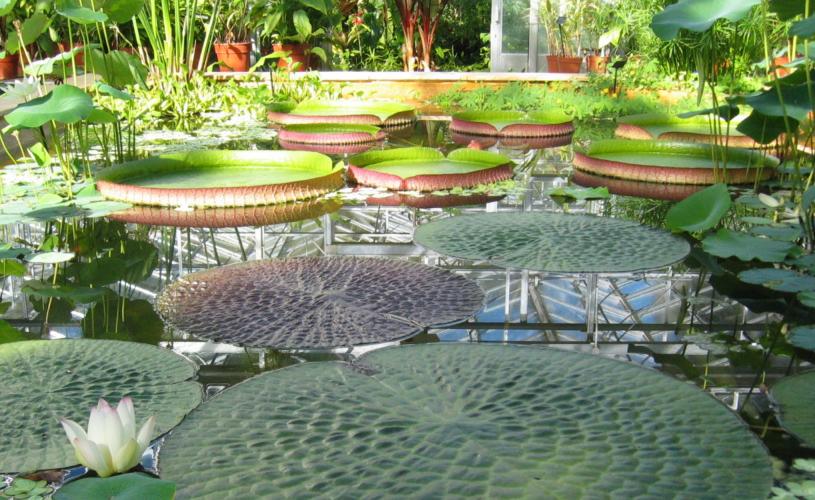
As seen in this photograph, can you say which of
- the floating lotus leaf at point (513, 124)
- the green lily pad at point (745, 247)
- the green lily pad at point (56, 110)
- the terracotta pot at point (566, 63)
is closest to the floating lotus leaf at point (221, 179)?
the green lily pad at point (56, 110)

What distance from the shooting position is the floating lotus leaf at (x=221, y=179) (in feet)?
11.1

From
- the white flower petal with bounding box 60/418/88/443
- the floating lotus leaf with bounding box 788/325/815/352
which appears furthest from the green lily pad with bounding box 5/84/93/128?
the floating lotus leaf with bounding box 788/325/815/352

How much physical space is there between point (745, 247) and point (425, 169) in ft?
6.10

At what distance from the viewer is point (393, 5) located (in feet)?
31.8

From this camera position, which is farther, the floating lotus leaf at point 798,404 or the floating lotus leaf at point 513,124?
the floating lotus leaf at point 513,124

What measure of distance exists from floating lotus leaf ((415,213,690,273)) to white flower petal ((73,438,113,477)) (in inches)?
54.8

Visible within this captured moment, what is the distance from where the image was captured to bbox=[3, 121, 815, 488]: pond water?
1.86m

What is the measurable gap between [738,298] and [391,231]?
121cm

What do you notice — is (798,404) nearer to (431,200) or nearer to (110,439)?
(110,439)

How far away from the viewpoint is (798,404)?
160 cm

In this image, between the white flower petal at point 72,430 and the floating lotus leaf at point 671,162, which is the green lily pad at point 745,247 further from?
the white flower petal at point 72,430

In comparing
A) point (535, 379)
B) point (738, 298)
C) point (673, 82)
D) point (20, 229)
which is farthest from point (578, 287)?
point (673, 82)

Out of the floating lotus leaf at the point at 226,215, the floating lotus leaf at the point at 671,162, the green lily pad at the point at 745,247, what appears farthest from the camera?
the floating lotus leaf at the point at 671,162

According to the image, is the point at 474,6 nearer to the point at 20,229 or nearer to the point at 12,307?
the point at 20,229
